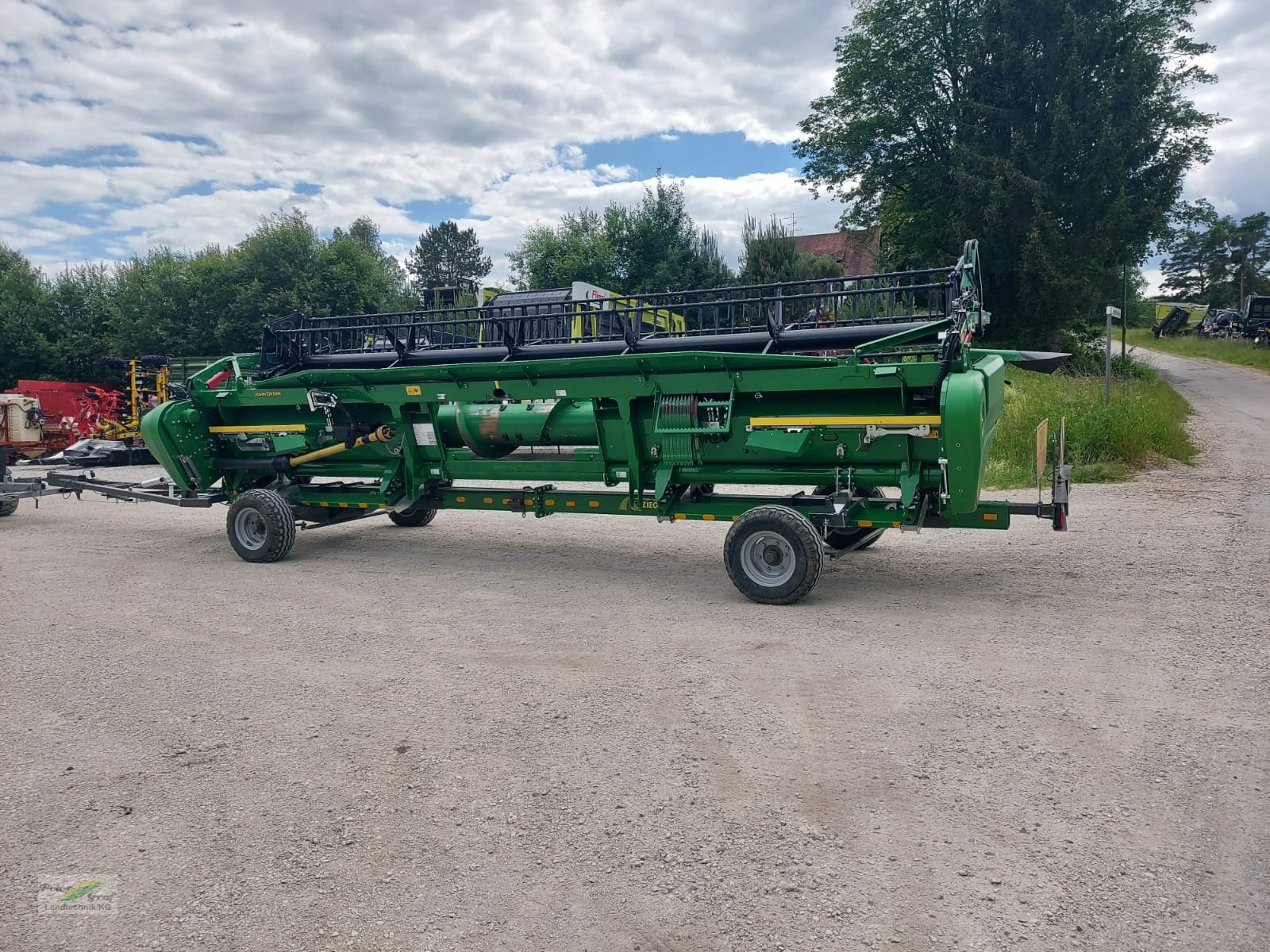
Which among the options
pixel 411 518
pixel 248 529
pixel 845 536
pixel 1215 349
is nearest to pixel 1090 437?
pixel 845 536

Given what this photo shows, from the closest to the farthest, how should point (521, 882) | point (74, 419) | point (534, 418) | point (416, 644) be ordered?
point (521, 882) → point (416, 644) → point (534, 418) → point (74, 419)

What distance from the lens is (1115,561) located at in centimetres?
779

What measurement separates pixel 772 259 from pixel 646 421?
28.8 m

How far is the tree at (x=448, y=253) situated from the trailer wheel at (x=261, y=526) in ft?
225

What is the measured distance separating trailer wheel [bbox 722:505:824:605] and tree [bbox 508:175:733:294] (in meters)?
30.9

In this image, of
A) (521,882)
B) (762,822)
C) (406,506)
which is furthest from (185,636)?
(762,822)

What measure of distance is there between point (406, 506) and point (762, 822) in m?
6.39

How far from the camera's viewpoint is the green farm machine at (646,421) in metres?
6.79

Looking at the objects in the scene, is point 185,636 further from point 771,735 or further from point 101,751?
point 771,735

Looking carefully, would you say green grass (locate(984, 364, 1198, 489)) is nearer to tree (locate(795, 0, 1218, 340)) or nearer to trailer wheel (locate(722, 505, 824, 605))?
trailer wheel (locate(722, 505, 824, 605))

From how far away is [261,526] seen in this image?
911 cm

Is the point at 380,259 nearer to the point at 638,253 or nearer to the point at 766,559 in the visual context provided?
the point at 638,253

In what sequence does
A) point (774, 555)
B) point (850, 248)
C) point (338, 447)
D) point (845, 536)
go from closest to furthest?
point (774, 555)
point (845, 536)
point (338, 447)
point (850, 248)

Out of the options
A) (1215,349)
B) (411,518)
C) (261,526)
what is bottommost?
(411,518)
